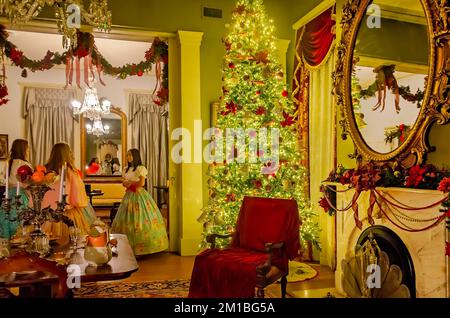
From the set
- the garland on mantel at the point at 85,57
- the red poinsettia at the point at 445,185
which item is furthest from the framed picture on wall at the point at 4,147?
the red poinsettia at the point at 445,185

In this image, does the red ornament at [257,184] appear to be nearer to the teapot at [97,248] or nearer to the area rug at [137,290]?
the area rug at [137,290]

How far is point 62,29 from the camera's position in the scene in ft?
11.2

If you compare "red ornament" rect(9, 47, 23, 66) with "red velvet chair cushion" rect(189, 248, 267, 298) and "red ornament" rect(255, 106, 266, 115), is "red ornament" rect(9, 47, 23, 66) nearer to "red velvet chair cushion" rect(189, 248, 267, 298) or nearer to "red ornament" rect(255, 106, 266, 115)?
"red ornament" rect(255, 106, 266, 115)

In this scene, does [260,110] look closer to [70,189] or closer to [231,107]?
[231,107]

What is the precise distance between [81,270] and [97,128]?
25.3 feet

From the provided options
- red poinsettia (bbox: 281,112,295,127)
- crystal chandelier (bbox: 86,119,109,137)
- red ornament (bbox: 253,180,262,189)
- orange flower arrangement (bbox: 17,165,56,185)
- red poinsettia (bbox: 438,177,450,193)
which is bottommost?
red ornament (bbox: 253,180,262,189)

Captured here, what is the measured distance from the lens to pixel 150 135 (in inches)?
392

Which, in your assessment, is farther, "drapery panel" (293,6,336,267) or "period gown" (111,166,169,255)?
"period gown" (111,166,169,255)

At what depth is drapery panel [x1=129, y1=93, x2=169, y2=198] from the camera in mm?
9828

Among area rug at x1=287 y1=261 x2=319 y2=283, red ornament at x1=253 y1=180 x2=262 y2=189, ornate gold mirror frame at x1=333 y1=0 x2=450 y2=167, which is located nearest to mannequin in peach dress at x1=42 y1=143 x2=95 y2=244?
red ornament at x1=253 y1=180 x2=262 y2=189

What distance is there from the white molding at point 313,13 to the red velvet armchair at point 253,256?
9.21 feet

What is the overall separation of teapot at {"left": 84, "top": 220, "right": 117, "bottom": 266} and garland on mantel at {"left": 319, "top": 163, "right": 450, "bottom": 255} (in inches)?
83.8

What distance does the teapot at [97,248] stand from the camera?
2.27m
